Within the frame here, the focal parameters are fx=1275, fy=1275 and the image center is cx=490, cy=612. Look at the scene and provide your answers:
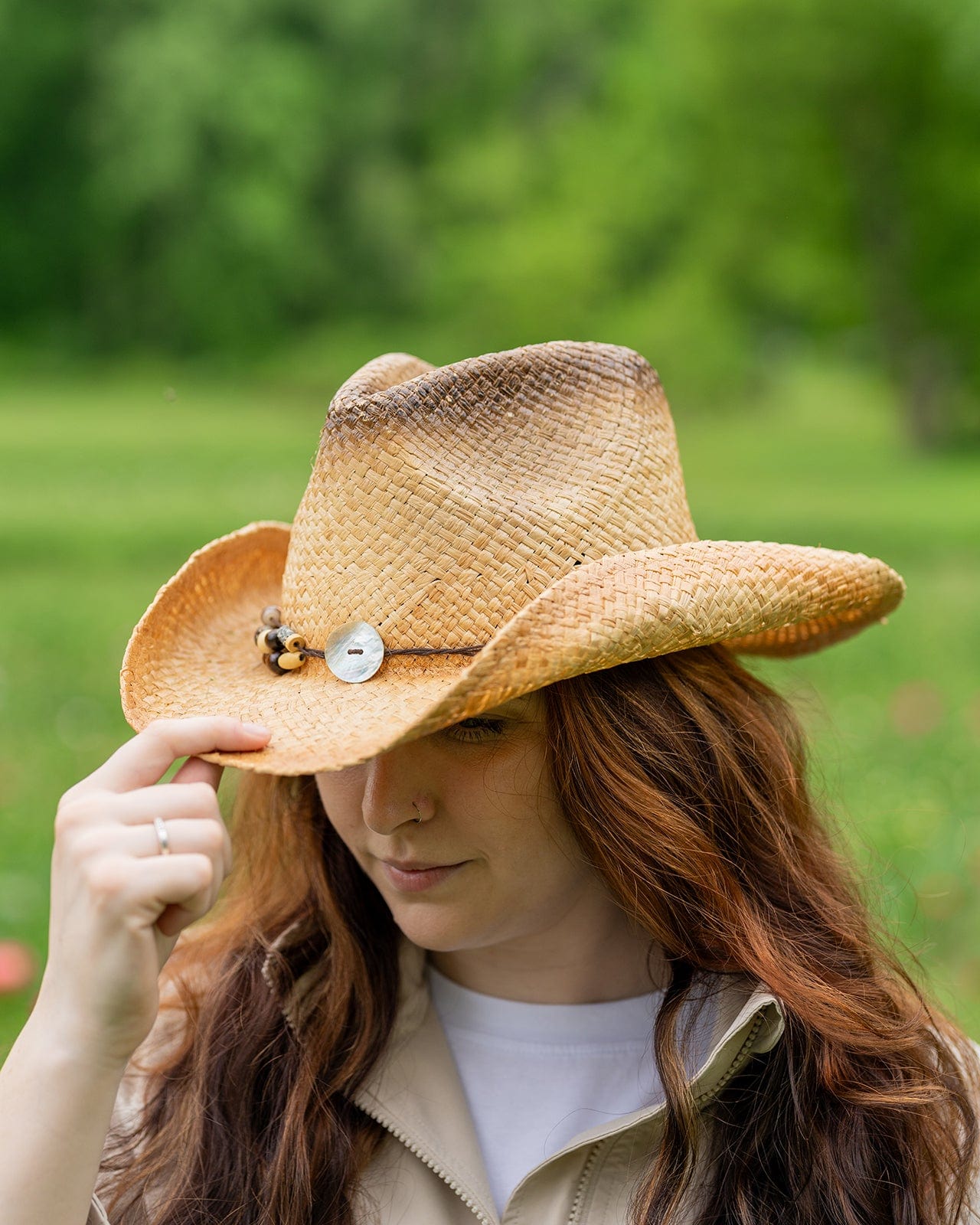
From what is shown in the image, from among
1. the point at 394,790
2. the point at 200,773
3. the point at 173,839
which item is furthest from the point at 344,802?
the point at 173,839

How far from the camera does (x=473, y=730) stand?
1728mm

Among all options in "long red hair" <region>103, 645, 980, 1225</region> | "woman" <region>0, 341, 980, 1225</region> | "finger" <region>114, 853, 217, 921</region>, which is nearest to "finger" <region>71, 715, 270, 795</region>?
"woman" <region>0, 341, 980, 1225</region>

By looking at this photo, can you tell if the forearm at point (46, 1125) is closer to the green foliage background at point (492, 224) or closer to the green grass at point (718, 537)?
the green grass at point (718, 537)

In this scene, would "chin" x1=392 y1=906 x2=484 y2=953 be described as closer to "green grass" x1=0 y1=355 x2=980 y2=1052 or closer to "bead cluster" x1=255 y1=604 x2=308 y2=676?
"bead cluster" x1=255 y1=604 x2=308 y2=676

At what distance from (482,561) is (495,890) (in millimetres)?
470

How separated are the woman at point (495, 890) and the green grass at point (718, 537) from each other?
0.44 metres

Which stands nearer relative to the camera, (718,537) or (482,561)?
(482,561)

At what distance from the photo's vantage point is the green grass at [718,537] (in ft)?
12.6

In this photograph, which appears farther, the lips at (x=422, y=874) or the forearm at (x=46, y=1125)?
the lips at (x=422, y=874)

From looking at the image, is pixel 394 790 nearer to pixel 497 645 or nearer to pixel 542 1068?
pixel 497 645

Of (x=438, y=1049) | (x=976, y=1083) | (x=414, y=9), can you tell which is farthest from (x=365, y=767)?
(x=414, y=9)

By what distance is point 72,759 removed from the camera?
4781 millimetres

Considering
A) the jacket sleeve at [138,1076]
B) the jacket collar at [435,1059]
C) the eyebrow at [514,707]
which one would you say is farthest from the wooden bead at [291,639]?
the jacket sleeve at [138,1076]

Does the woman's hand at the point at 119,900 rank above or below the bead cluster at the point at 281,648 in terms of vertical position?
below
